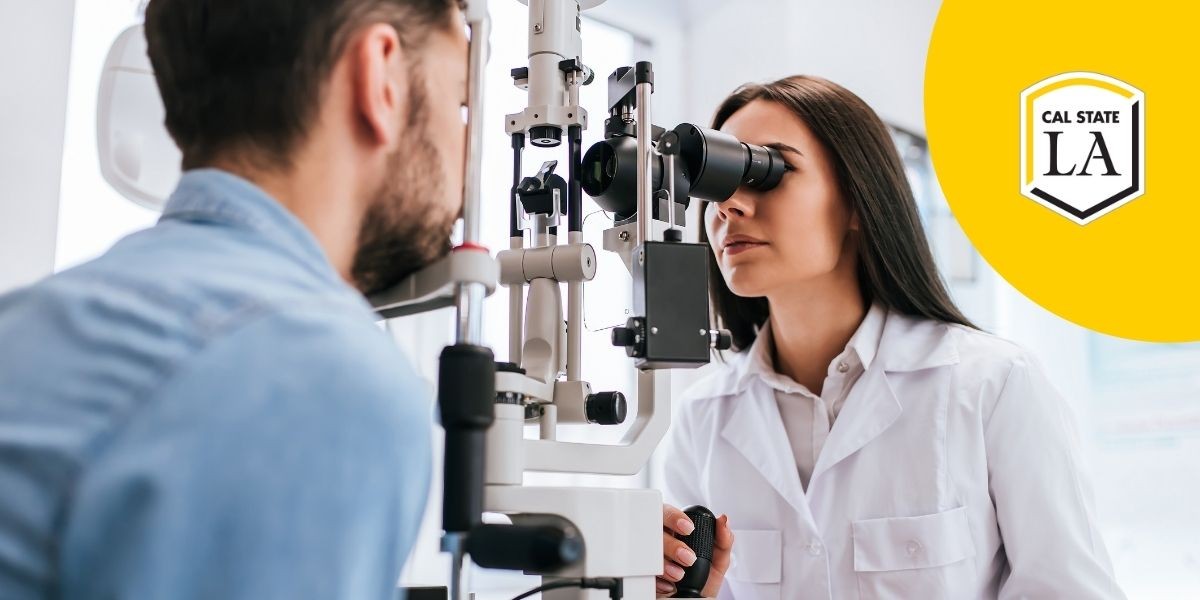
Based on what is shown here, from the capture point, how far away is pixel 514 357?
0.99 m

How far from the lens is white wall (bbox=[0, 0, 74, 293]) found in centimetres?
122

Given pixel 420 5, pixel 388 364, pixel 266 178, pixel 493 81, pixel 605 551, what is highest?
pixel 493 81

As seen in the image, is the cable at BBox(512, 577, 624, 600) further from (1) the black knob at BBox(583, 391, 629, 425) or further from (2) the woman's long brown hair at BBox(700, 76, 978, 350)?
(2) the woman's long brown hair at BBox(700, 76, 978, 350)

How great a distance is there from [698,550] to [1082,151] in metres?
1.60

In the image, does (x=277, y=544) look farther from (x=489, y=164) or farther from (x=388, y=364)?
(x=489, y=164)

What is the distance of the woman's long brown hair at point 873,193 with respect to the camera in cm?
140

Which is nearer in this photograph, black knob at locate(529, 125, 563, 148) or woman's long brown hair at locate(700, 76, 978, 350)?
black knob at locate(529, 125, 563, 148)

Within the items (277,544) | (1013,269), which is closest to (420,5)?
(277,544)

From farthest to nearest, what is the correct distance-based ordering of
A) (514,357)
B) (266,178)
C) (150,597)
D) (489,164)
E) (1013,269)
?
1. (1013,269)
2. (489,164)
3. (514,357)
4. (266,178)
5. (150,597)

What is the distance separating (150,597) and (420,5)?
1.56ft

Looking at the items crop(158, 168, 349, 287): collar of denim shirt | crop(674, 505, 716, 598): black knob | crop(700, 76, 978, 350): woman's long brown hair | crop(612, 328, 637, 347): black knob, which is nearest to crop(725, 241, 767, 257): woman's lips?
crop(700, 76, 978, 350): woman's long brown hair

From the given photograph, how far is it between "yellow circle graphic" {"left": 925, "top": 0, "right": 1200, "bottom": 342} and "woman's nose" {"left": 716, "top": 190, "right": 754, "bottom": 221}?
1079mm

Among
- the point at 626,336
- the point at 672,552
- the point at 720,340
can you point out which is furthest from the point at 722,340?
the point at 672,552

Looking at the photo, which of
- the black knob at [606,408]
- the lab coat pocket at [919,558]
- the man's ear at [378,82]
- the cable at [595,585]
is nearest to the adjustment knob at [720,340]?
the black knob at [606,408]
